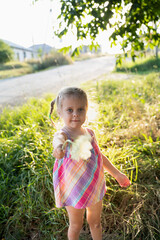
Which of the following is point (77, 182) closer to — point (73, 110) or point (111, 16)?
point (73, 110)

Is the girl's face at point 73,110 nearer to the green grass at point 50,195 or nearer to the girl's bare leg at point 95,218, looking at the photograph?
the girl's bare leg at point 95,218

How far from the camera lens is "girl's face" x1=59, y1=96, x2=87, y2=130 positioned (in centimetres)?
126

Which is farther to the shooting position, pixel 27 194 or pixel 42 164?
pixel 42 164

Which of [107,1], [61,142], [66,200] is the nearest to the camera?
[61,142]

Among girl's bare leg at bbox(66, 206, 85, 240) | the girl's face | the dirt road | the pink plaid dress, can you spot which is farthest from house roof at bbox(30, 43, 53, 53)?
girl's bare leg at bbox(66, 206, 85, 240)

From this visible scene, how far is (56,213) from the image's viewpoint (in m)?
1.75

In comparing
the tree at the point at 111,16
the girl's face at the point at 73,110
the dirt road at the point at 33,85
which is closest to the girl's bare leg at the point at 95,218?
the girl's face at the point at 73,110

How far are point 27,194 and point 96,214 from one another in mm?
805

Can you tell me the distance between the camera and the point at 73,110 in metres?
1.26

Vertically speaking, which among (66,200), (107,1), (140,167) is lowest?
(140,167)

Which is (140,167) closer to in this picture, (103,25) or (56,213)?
(56,213)

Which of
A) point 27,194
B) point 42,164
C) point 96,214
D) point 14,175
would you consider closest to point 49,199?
point 27,194

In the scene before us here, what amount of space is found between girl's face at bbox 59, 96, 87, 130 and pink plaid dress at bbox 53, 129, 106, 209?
9 centimetres

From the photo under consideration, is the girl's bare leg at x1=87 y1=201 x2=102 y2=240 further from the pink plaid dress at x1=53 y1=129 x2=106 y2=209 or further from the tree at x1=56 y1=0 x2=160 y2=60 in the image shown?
the tree at x1=56 y1=0 x2=160 y2=60
